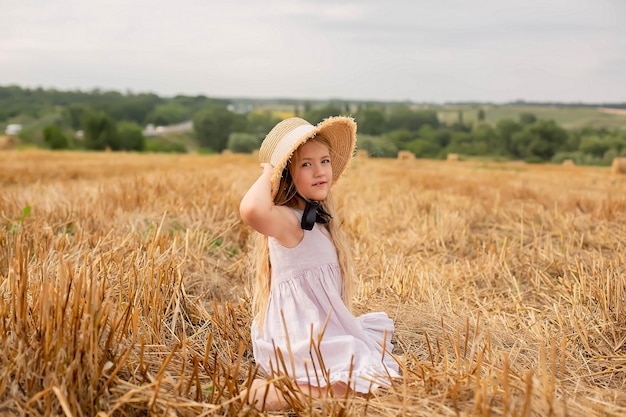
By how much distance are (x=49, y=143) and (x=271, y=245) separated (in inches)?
1508

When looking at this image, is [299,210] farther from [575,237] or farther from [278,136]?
[575,237]

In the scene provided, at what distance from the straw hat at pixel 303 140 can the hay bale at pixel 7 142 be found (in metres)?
20.2

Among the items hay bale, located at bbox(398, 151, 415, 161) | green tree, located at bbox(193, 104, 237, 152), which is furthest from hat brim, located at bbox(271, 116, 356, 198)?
green tree, located at bbox(193, 104, 237, 152)

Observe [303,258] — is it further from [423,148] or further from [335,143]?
[423,148]

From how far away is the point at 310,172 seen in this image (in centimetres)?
255

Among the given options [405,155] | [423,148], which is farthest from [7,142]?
[423,148]

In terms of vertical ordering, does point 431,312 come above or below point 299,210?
below

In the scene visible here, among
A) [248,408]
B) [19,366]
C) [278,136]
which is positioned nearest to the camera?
[19,366]

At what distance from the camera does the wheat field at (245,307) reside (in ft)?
5.80

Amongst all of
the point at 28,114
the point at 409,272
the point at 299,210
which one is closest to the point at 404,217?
the point at 409,272

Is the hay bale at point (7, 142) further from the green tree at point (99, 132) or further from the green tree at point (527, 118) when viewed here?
the green tree at point (527, 118)

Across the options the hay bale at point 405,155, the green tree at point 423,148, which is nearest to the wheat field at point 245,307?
the hay bale at point 405,155

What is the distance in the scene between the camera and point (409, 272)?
3695 mm

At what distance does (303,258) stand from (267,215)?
326 mm
